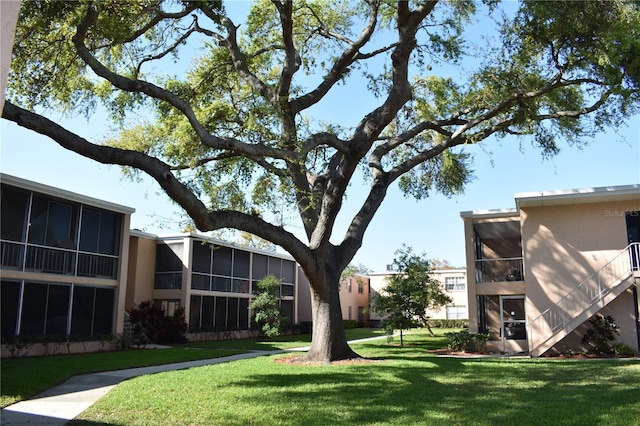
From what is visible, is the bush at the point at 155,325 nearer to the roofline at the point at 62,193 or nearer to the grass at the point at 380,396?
the roofline at the point at 62,193

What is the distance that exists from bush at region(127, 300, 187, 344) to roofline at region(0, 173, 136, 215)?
14.6 feet

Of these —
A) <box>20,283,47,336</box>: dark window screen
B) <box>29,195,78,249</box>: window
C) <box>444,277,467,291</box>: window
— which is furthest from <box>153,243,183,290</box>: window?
Result: <box>444,277,467,291</box>: window

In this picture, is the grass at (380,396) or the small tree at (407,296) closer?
the grass at (380,396)

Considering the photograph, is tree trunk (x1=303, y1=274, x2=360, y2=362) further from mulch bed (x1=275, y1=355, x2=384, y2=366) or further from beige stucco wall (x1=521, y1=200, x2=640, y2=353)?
beige stucco wall (x1=521, y1=200, x2=640, y2=353)

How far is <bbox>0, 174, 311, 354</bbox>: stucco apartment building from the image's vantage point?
17.4m

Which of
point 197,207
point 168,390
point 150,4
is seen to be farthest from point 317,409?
point 150,4

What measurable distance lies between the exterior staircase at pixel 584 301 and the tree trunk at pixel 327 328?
6936 millimetres

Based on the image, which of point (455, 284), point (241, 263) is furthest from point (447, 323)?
point (241, 263)

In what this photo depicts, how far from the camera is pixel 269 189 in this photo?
15.8 meters

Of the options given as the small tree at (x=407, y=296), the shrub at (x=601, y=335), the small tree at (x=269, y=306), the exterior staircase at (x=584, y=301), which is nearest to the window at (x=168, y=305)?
the small tree at (x=269, y=306)

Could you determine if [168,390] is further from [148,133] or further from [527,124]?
[527,124]

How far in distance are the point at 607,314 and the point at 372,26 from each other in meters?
12.1

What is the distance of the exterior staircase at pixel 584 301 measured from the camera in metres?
16.5

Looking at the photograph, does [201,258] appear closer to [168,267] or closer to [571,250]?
[168,267]
